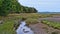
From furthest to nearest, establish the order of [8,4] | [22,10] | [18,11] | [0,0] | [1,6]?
1. [22,10]
2. [18,11]
3. [8,4]
4. [1,6]
5. [0,0]

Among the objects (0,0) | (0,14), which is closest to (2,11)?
(0,14)

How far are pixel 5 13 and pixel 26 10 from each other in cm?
3564

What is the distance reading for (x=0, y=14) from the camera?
144 ft

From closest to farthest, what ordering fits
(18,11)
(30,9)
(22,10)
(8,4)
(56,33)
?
1. (56,33)
2. (8,4)
3. (18,11)
4. (22,10)
5. (30,9)

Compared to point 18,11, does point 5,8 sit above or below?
above

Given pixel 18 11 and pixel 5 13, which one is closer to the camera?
pixel 5 13

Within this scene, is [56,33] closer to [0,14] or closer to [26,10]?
[0,14]

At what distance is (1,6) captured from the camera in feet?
139

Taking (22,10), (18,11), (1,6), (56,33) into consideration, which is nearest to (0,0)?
(1,6)

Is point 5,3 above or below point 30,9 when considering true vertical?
above

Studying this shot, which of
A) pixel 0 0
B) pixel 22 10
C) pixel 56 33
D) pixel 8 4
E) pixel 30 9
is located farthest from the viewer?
pixel 30 9

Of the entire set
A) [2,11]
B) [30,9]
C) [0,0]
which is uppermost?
[0,0]

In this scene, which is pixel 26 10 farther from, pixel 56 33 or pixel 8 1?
pixel 56 33

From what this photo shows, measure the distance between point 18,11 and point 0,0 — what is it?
1316 inches
